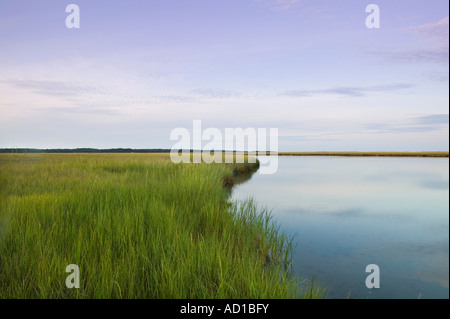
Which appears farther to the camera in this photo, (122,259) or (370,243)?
(370,243)

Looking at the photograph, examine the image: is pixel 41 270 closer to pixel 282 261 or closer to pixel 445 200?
pixel 282 261

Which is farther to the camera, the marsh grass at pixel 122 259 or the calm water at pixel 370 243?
the calm water at pixel 370 243

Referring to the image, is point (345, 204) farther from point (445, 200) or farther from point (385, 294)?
point (385, 294)

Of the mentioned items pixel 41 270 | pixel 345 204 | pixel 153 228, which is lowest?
pixel 41 270

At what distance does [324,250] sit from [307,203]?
6.93 m

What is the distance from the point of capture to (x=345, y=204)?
14.0m

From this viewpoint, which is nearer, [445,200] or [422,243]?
[422,243]

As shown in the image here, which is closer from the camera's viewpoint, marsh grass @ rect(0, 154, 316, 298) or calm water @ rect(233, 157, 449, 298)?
marsh grass @ rect(0, 154, 316, 298)

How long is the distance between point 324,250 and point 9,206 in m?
6.99
